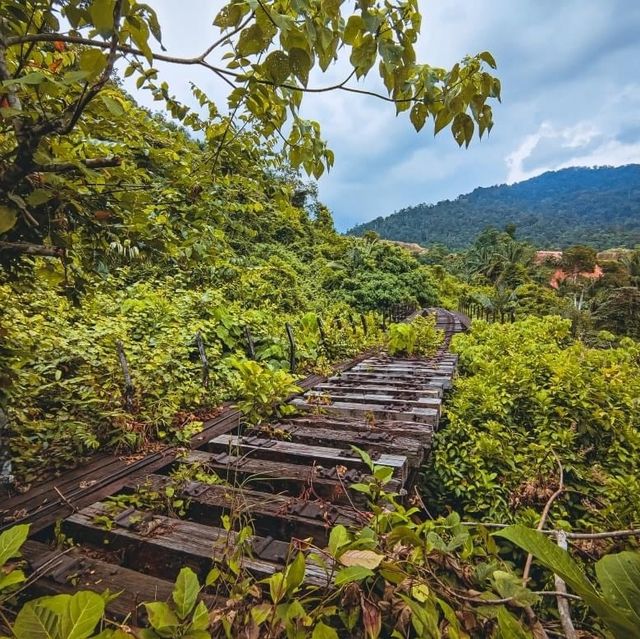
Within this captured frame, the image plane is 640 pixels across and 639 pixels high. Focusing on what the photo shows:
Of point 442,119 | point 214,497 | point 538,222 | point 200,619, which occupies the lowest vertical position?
point 214,497

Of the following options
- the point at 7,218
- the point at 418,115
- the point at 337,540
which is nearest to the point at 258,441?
the point at 337,540

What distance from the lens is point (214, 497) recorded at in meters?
2.21

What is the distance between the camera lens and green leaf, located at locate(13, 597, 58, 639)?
Answer: 896 millimetres

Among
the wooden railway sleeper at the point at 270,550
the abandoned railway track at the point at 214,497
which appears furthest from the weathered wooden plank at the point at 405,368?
the wooden railway sleeper at the point at 270,550

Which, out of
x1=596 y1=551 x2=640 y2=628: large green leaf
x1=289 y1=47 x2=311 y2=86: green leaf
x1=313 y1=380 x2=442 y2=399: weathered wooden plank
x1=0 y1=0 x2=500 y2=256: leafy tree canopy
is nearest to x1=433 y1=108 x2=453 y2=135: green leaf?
x1=0 y1=0 x2=500 y2=256: leafy tree canopy

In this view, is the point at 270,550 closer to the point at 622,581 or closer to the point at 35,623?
→ the point at 35,623

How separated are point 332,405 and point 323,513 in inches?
75.5

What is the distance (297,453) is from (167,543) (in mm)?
1112

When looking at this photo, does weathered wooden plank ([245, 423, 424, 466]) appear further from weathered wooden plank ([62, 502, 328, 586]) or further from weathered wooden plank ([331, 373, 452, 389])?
weathered wooden plank ([331, 373, 452, 389])

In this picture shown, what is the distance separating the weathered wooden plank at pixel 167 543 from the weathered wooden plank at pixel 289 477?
1.16 ft

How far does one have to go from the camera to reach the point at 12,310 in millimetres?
4484

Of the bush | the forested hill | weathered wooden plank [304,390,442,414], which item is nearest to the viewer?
weathered wooden plank [304,390,442,414]

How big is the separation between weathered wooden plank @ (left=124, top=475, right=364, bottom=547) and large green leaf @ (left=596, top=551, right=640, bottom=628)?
1.18 metres

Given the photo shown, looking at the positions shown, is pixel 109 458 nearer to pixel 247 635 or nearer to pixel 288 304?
pixel 247 635
